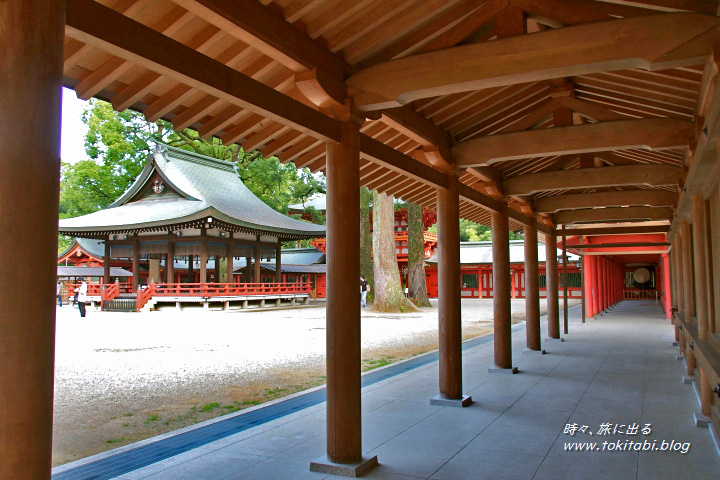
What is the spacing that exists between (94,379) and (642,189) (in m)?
8.52

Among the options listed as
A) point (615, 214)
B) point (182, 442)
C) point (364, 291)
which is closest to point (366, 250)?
point (364, 291)

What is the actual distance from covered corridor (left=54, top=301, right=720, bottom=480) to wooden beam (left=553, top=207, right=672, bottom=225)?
3.40m

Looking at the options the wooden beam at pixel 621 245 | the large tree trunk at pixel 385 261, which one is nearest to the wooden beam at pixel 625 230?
the wooden beam at pixel 621 245

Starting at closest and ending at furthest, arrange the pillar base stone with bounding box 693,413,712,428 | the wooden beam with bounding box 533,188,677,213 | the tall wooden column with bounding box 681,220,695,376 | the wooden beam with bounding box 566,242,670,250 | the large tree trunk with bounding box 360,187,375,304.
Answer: the pillar base stone with bounding box 693,413,712,428
the tall wooden column with bounding box 681,220,695,376
the wooden beam with bounding box 533,188,677,213
the wooden beam with bounding box 566,242,670,250
the large tree trunk with bounding box 360,187,375,304

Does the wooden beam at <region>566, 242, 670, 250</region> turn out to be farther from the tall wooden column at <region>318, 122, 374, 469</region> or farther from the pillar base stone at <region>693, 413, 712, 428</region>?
the tall wooden column at <region>318, 122, 374, 469</region>

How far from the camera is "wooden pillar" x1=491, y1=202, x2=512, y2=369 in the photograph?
7.05 metres

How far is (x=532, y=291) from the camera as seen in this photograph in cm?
894

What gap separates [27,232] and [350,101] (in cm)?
248

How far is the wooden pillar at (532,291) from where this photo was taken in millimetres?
8930

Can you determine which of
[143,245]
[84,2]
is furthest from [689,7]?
[143,245]

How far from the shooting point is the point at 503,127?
6656mm

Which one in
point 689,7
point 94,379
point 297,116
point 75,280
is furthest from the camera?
point 75,280

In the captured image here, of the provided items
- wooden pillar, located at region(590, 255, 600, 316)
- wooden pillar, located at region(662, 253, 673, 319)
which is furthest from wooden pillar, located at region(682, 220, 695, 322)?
wooden pillar, located at region(590, 255, 600, 316)

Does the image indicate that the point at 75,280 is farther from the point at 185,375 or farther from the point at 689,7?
the point at 689,7
